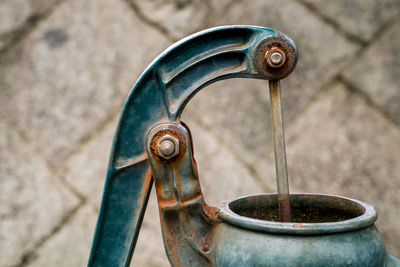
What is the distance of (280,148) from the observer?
441mm

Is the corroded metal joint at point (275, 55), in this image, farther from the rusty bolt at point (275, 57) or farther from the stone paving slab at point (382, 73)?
the stone paving slab at point (382, 73)

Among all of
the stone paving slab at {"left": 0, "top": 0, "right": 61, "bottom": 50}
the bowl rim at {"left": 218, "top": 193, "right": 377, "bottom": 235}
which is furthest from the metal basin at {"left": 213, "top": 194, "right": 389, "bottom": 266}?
the stone paving slab at {"left": 0, "top": 0, "right": 61, "bottom": 50}

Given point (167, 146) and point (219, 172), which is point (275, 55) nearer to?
point (167, 146)

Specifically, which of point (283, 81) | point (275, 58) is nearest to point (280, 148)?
point (275, 58)

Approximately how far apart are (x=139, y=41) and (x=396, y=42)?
57 cm

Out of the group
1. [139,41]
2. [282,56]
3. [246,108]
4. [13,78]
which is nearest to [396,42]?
[246,108]

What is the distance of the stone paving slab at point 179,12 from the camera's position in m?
1.04

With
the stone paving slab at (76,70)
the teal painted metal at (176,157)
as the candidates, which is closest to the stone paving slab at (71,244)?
the stone paving slab at (76,70)

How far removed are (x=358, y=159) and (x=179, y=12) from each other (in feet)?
1.70

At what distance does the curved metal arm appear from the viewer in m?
0.42

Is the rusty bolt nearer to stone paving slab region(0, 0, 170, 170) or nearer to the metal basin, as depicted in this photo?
the metal basin

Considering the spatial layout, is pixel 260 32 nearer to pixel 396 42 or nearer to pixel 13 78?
pixel 396 42

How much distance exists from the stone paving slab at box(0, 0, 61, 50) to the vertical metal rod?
798 mm

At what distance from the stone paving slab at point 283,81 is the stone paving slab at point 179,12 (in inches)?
1.2
